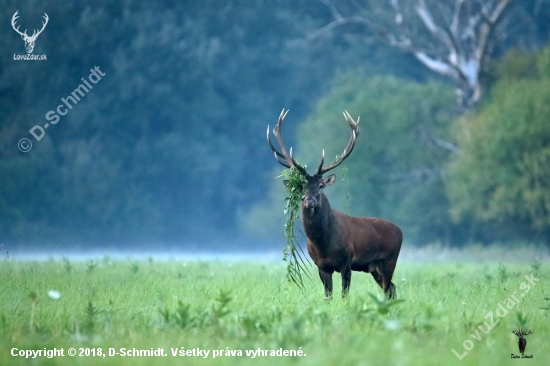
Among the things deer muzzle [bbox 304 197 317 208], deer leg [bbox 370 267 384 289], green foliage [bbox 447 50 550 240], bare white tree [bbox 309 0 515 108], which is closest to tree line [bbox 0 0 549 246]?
bare white tree [bbox 309 0 515 108]

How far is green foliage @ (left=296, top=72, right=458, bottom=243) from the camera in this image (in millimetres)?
37906

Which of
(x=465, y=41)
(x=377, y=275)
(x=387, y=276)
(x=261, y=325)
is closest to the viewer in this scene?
(x=261, y=325)

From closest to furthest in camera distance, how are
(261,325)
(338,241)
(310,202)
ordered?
1. (261,325)
2. (310,202)
3. (338,241)

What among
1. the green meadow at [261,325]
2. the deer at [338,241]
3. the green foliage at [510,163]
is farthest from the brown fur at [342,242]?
the green foliage at [510,163]

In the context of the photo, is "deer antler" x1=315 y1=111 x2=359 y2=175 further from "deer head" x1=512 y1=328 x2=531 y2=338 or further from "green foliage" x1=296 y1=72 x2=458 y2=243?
"green foliage" x1=296 y1=72 x2=458 y2=243

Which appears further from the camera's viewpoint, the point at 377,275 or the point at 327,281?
the point at 377,275

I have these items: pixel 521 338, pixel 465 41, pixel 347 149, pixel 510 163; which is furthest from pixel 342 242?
pixel 465 41

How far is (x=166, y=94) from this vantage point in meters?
48.4

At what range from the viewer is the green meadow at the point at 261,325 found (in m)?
7.55

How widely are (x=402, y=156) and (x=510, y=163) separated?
686cm

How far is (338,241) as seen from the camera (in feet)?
39.9

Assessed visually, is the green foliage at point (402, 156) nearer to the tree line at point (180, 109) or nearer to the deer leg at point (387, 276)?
the tree line at point (180, 109)

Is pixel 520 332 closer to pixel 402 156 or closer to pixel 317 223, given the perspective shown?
pixel 317 223

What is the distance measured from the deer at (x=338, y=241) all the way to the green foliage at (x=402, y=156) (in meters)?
24.4
